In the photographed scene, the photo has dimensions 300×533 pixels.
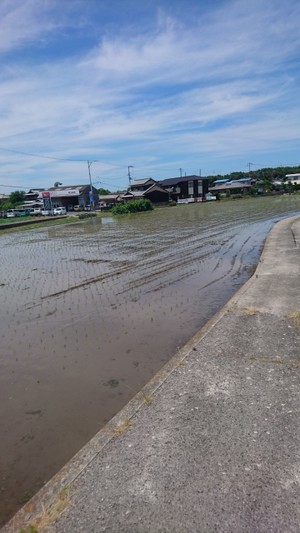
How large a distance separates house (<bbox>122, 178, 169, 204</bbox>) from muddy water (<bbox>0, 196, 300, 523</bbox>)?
51.9 m

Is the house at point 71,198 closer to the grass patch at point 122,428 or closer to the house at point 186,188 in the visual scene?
the house at point 186,188

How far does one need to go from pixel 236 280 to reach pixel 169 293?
6.74 ft

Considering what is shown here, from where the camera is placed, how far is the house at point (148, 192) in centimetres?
6397

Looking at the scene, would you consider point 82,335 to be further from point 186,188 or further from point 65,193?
point 186,188

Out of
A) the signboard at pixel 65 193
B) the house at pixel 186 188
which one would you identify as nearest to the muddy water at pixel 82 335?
the signboard at pixel 65 193

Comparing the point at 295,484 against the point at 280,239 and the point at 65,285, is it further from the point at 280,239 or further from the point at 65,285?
the point at 280,239

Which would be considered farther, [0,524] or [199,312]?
[199,312]

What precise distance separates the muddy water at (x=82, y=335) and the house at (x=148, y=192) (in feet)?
170

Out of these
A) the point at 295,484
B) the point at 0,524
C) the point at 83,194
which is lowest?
the point at 0,524

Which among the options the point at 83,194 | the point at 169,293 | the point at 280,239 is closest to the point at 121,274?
the point at 169,293

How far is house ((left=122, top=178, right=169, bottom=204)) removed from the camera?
64.0m

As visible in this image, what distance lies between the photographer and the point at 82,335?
6.06 m

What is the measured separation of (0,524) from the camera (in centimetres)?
261

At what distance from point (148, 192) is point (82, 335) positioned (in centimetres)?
5919
